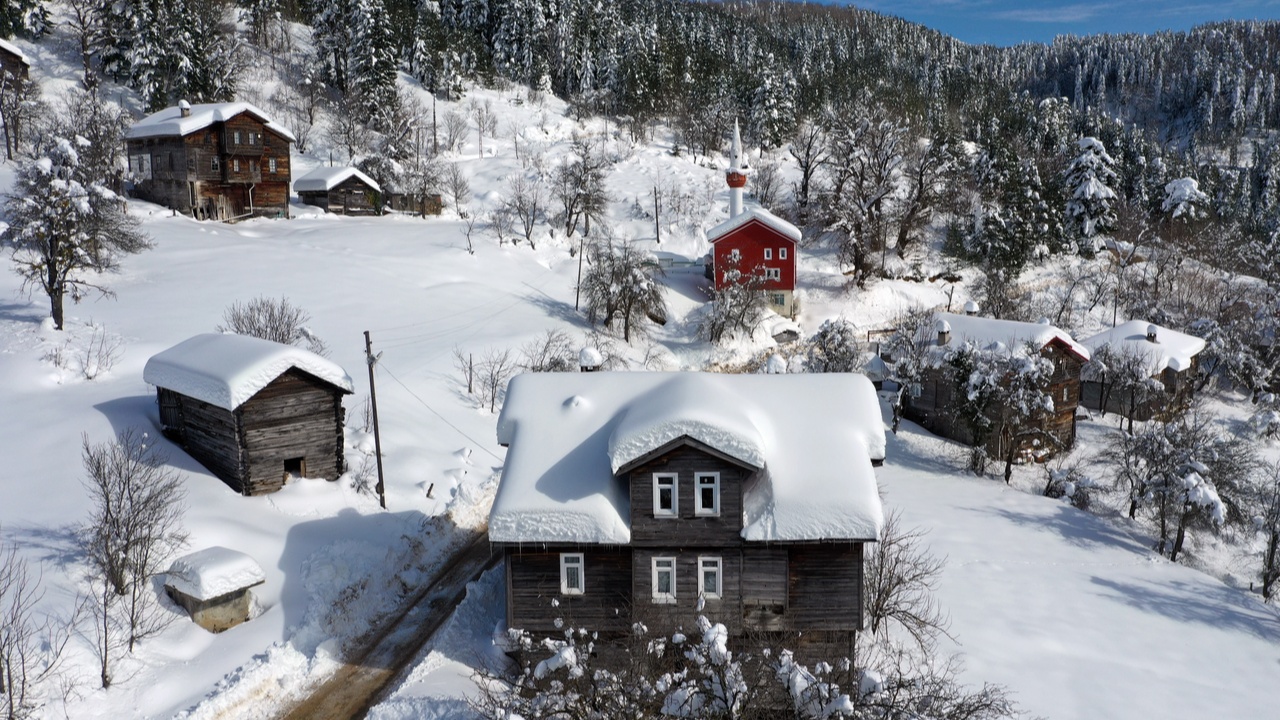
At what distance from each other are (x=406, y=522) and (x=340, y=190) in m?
44.3

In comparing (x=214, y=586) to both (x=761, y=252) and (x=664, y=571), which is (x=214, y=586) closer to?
(x=664, y=571)

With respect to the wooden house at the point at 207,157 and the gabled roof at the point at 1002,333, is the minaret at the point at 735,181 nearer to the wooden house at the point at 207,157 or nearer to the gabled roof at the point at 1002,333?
the gabled roof at the point at 1002,333

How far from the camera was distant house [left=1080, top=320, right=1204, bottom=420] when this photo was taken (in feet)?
150

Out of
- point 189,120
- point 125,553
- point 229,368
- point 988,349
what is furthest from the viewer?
point 189,120

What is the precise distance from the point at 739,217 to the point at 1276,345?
34.2 metres

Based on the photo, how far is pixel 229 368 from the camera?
24781mm

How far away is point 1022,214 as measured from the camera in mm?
64000

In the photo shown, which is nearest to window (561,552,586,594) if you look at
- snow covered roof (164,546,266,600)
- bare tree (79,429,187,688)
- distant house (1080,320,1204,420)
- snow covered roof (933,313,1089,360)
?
snow covered roof (164,546,266,600)

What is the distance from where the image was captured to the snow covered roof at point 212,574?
19656 mm

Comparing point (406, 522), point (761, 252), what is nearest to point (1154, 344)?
point (761, 252)

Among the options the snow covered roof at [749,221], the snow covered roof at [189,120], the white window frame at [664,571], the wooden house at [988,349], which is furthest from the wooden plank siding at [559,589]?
the snow covered roof at [189,120]

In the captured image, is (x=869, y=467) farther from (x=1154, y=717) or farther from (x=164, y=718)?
(x=164, y=718)

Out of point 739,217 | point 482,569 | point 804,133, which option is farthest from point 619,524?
point 804,133

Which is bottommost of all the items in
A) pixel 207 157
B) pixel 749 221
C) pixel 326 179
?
pixel 749 221
